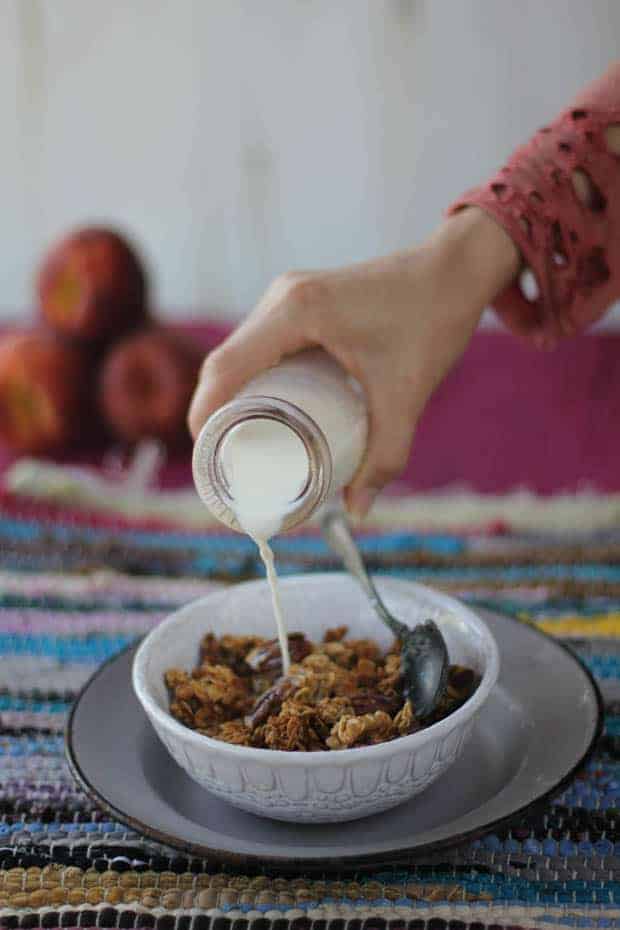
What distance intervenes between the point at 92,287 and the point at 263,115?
57cm

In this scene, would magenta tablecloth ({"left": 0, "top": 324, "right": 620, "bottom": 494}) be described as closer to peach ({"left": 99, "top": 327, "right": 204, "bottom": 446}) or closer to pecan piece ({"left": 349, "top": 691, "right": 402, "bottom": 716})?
peach ({"left": 99, "top": 327, "right": 204, "bottom": 446})

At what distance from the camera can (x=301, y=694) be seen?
0.67m

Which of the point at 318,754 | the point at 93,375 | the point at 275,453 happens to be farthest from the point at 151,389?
the point at 318,754

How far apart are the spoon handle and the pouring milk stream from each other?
0.07m

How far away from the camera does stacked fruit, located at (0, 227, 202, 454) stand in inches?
52.4

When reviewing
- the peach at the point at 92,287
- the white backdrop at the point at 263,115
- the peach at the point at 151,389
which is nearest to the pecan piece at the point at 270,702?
the peach at the point at 151,389

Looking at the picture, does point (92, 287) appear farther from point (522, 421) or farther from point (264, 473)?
point (264, 473)

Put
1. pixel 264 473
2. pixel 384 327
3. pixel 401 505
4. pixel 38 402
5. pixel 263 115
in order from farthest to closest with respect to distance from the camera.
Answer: pixel 263 115
pixel 38 402
pixel 401 505
pixel 384 327
pixel 264 473

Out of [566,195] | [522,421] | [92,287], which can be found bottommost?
[522,421]

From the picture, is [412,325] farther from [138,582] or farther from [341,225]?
[341,225]

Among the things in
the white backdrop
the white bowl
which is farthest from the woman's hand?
the white backdrop

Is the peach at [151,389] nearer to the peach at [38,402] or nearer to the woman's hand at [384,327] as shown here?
the peach at [38,402]

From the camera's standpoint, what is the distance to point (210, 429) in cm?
62

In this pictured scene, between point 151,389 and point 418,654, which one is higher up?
point 418,654
